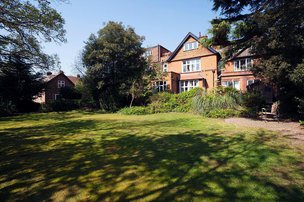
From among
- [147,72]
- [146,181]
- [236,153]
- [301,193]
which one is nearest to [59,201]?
[146,181]

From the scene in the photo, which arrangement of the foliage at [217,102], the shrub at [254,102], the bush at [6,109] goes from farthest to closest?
1. the bush at [6,109]
2. the foliage at [217,102]
3. the shrub at [254,102]

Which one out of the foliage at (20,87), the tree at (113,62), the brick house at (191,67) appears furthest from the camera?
the brick house at (191,67)

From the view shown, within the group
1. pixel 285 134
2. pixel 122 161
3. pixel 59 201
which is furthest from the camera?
pixel 285 134

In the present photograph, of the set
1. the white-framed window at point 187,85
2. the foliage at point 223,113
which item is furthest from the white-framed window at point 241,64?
the foliage at point 223,113

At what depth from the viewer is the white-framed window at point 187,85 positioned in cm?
2945

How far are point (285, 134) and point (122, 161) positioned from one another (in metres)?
7.19

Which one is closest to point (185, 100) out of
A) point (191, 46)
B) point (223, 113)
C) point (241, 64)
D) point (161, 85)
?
point (223, 113)

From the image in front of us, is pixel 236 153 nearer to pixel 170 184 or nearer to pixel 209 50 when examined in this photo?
pixel 170 184

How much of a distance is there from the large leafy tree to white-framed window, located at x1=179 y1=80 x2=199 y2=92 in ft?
48.1

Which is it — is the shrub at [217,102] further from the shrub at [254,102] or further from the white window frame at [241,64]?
the white window frame at [241,64]

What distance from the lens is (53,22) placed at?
10.8 meters

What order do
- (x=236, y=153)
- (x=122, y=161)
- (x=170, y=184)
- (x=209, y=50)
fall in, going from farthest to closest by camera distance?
1. (x=209, y=50)
2. (x=236, y=153)
3. (x=122, y=161)
4. (x=170, y=184)

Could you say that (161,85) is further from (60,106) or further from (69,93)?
(69,93)

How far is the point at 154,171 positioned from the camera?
450cm
